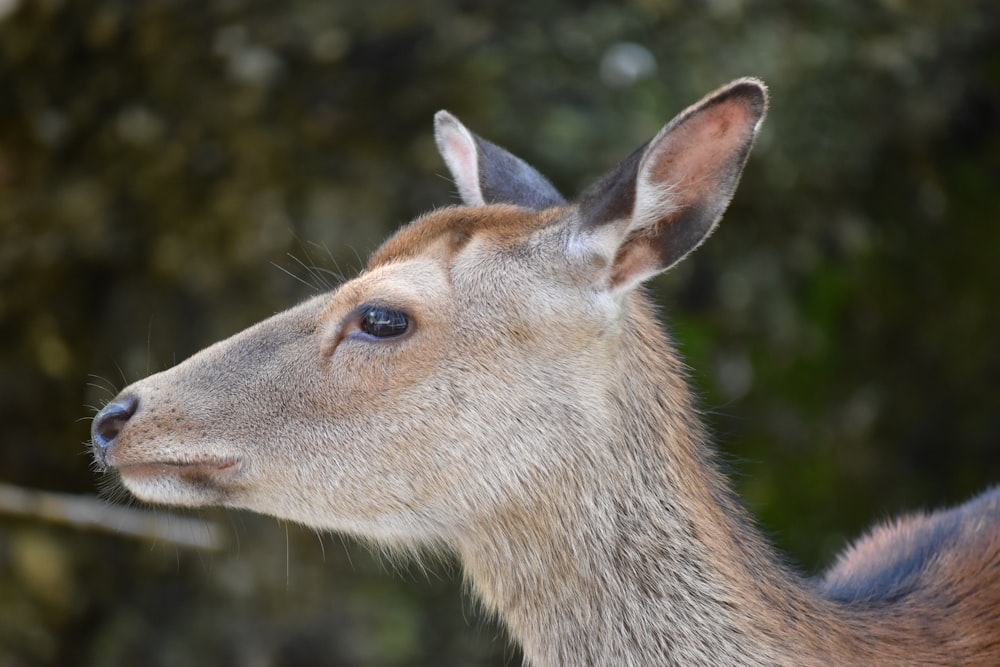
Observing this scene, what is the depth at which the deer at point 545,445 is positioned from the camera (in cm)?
324

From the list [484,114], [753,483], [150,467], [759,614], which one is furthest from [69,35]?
[759,614]

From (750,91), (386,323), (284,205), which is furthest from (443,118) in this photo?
(284,205)

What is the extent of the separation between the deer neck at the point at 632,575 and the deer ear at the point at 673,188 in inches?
12.4

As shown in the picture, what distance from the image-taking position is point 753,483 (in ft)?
22.4

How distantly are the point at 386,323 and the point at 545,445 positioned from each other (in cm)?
52

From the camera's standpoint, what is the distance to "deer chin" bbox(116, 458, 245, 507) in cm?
334

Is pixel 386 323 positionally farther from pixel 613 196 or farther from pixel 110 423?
pixel 110 423

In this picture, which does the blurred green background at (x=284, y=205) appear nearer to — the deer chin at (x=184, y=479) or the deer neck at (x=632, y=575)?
the deer chin at (x=184, y=479)

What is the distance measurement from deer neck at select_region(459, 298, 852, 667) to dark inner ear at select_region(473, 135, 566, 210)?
84 centimetres

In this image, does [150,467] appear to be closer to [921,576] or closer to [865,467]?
[921,576]

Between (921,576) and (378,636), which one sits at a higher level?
(921,576)

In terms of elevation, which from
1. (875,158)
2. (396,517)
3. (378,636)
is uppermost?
(396,517)

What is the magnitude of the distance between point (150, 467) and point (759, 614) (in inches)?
63.1

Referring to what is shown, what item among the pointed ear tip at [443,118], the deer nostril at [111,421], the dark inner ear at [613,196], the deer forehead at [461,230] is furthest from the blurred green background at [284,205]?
the dark inner ear at [613,196]
